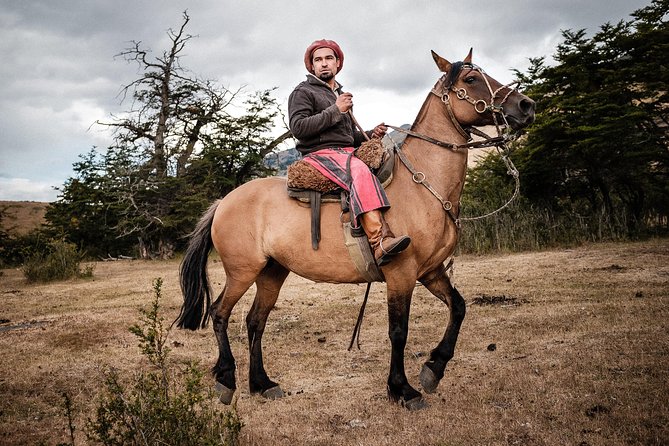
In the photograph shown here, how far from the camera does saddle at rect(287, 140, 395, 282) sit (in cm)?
383

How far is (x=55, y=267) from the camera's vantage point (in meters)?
14.5

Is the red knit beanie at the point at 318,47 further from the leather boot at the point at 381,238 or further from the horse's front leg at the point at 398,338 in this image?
the horse's front leg at the point at 398,338

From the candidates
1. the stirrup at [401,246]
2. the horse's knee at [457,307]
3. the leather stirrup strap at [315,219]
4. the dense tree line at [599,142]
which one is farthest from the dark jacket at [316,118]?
the dense tree line at [599,142]

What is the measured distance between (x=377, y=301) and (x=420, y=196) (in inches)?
191

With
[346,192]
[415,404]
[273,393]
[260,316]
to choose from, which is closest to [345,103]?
[346,192]

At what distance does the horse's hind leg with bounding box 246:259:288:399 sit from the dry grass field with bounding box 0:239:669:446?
239mm

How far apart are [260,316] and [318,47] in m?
2.81

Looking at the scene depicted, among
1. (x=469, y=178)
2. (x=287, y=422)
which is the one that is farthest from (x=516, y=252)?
(x=287, y=422)

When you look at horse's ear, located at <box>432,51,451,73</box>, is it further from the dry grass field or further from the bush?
the bush

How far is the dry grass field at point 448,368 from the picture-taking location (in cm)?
311

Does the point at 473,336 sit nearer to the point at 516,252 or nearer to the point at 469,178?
the point at 516,252

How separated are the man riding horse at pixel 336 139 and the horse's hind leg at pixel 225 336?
4.80 feet

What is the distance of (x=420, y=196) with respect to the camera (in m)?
3.84

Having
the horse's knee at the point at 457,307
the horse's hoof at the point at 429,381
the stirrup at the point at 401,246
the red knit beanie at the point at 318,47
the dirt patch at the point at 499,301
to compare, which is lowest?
the horse's hoof at the point at 429,381
